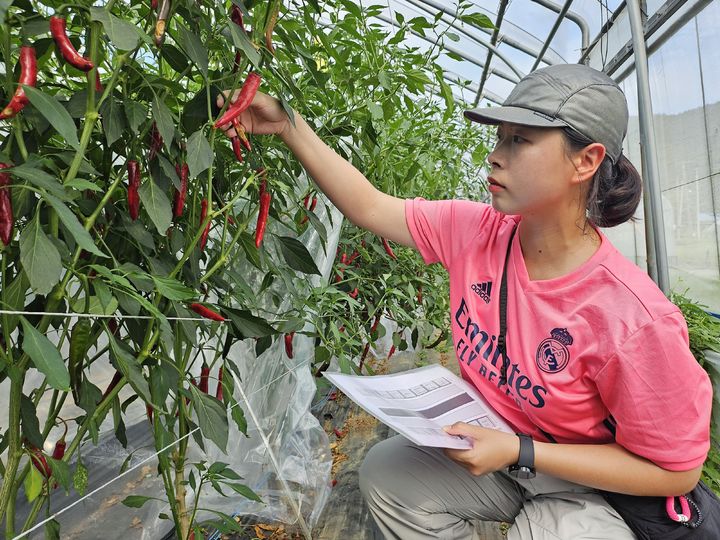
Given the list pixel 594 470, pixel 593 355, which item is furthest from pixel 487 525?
pixel 593 355

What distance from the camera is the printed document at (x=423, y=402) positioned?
107 cm

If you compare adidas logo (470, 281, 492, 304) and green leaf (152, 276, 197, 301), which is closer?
green leaf (152, 276, 197, 301)

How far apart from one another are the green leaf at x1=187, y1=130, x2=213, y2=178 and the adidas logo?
0.77 metres

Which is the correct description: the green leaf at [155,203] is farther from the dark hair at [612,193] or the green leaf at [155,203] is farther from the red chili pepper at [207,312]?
the dark hair at [612,193]

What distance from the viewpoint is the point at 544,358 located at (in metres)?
1.22

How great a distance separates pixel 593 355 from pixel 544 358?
0.35 feet

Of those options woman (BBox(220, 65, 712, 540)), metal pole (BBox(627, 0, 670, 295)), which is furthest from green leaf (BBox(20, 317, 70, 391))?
metal pole (BBox(627, 0, 670, 295))

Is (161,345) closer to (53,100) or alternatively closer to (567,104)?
(53,100)

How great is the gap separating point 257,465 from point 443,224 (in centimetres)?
95

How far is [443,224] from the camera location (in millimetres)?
1507

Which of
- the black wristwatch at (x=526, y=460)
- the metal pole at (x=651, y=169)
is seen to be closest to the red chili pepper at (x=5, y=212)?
the black wristwatch at (x=526, y=460)

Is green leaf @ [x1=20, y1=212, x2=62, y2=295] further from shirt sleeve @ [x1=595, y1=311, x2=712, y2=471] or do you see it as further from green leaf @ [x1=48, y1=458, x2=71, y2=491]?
shirt sleeve @ [x1=595, y1=311, x2=712, y2=471]

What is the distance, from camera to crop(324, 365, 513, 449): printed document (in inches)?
42.1

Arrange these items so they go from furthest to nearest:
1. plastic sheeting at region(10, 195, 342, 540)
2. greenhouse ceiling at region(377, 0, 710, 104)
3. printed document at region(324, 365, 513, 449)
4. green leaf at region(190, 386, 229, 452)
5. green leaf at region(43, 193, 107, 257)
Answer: greenhouse ceiling at region(377, 0, 710, 104) < plastic sheeting at region(10, 195, 342, 540) < printed document at region(324, 365, 513, 449) < green leaf at region(190, 386, 229, 452) < green leaf at region(43, 193, 107, 257)
